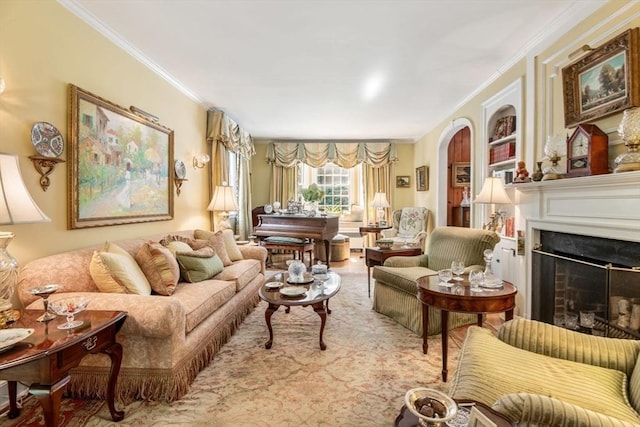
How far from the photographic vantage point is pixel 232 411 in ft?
6.08

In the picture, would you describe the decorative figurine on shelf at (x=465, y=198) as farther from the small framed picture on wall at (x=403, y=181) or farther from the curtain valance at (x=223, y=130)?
the curtain valance at (x=223, y=130)

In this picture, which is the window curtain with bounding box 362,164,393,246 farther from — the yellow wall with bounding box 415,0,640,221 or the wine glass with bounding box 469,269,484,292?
the wine glass with bounding box 469,269,484,292

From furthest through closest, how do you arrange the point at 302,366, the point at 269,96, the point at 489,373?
the point at 269,96 < the point at 302,366 < the point at 489,373

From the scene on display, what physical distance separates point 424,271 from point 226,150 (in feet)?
12.0

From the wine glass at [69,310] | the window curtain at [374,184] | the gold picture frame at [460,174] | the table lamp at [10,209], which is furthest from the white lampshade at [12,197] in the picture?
the window curtain at [374,184]

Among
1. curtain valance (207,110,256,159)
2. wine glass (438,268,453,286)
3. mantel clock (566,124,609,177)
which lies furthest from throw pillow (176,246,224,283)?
mantel clock (566,124,609,177)

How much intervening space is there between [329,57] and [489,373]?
→ 299 centimetres

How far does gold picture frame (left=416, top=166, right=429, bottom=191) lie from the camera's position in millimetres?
6496

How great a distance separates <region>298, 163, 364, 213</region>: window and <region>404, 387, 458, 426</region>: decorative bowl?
685 centimetres

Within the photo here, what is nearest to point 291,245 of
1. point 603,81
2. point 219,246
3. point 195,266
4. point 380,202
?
point 219,246

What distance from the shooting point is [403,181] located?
24.6 ft

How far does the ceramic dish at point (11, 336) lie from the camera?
49.7 inches

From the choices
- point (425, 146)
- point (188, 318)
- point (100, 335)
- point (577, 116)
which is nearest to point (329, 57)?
point (577, 116)

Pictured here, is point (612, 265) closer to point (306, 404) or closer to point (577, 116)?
point (577, 116)
